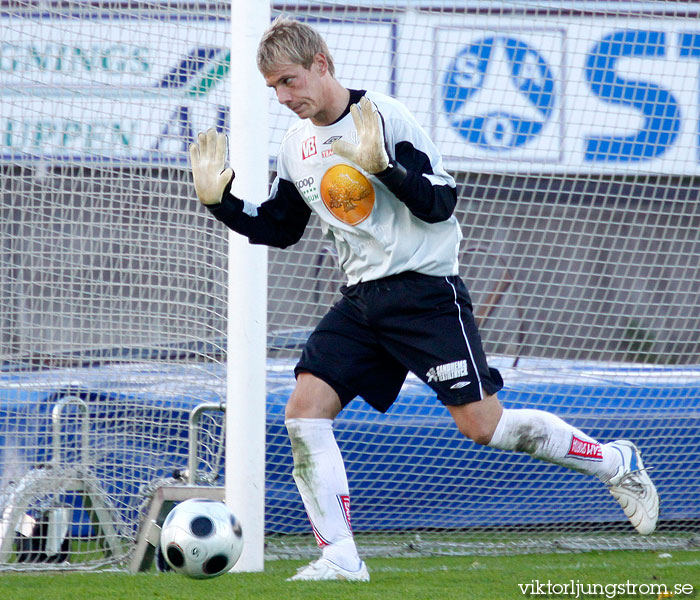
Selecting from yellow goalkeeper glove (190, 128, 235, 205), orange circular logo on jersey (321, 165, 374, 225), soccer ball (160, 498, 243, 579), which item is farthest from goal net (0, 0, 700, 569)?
soccer ball (160, 498, 243, 579)

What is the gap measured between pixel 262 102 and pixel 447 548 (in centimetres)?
230

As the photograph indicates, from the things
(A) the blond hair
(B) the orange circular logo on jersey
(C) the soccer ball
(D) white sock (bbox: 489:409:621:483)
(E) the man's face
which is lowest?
(C) the soccer ball

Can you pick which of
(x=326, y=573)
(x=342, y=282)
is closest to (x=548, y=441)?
(x=326, y=573)

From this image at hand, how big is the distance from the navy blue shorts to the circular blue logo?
2.16 metres

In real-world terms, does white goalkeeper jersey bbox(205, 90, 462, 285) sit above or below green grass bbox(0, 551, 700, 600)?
above

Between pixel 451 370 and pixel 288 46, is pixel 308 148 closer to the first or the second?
pixel 288 46

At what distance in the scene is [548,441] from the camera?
3018 millimetres

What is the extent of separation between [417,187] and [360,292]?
1.45 ft

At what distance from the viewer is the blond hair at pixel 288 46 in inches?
110

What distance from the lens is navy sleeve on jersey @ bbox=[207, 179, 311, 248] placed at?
9.84ft

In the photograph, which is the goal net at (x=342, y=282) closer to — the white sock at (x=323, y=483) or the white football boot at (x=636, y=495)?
the white sock at (x=323, y=483)

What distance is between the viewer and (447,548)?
4.51m

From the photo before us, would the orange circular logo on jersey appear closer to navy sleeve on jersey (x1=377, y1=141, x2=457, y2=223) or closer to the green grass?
navy sleeve on jersey (x1=377, y1=141, x2=457, y2=223)

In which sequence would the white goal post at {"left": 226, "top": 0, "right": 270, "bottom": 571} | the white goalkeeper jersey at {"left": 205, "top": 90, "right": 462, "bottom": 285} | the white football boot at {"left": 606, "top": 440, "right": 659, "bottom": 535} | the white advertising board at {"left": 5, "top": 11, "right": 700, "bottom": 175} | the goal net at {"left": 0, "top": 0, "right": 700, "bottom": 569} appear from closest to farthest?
1. the white goalkeeper jersey at {"left": 205, "top": 90, "right": 462, "bottom": 285}
2. the white football boot at {"left": 606, "top": 440, "right": 659, "bottom": 535}
3. the white goal post at {"left": 226, "top": 0, "right": 270, "bottom": 571}
4. the goal net at {"left": 0, "top": 0, "right": 700, "bottom": 569}
5. the white advertising board at {"left": 5, "top": 11, "right": 700, "bottom": 175}
